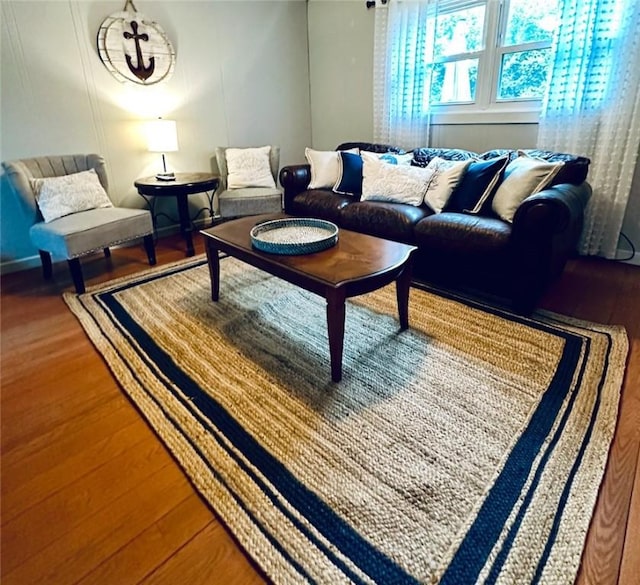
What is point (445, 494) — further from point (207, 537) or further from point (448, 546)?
point (207, 537)

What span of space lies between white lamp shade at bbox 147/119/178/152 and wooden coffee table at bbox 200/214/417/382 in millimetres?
1609

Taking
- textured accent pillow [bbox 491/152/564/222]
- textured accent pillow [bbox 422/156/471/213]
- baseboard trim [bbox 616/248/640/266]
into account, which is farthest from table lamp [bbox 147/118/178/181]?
baseboard trim [bbox 616/248/640/266]

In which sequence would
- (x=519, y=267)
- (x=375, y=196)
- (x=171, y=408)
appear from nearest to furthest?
(x=171, y=408) < (x=519, y=267) < (x=375, y=196)

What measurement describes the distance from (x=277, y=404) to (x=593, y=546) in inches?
43.1

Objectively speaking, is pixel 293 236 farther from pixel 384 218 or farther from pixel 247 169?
pixel 247 169

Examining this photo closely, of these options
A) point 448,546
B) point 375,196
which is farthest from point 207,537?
point 375,196

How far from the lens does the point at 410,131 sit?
373cm

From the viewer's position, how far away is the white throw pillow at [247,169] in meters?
3.83

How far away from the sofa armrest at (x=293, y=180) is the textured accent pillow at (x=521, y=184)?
1.66 m

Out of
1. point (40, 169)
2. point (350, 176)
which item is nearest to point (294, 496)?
point (350, 176)

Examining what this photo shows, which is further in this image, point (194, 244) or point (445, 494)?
point (194, 244)

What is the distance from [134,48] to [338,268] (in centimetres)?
307

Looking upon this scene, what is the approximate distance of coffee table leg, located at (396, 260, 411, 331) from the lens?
78.6 inches

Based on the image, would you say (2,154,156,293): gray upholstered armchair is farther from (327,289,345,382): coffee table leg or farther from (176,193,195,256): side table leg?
(327,289,345,382): coffee table leg
